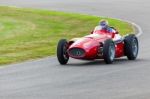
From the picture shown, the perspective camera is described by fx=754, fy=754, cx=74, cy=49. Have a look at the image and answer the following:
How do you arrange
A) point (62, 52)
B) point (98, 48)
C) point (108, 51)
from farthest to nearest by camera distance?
point (62, 52) → point (98, 48) → point (108, 51)

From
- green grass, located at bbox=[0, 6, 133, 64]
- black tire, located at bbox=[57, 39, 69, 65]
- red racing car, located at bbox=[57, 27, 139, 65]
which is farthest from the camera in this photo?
green grass, located at bbox=[0, 6, 133, 64]

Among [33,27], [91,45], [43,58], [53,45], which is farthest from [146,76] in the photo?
[33,27]

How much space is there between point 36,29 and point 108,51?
1573cm

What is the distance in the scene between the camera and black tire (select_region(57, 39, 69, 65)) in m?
21.4

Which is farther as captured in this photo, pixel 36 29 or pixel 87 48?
pixel 36 29

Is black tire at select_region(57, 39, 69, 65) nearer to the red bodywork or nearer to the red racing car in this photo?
the red racing car

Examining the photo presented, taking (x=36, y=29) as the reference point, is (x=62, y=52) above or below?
above

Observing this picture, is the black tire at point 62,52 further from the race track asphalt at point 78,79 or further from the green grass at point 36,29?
the green grass at point 36,29

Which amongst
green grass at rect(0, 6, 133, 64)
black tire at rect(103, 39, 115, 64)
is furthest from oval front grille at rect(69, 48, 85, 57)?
green grass at rect(0, 6, 133, 64)

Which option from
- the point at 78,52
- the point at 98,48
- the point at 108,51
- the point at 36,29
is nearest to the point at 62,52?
the point at 78,52

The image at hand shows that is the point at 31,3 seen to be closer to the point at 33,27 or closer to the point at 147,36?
the point at 33,27

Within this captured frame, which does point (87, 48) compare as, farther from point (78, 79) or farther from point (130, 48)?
point (78, 79)

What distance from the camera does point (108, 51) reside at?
20.5 metres

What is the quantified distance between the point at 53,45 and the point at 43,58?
14.0 feet
